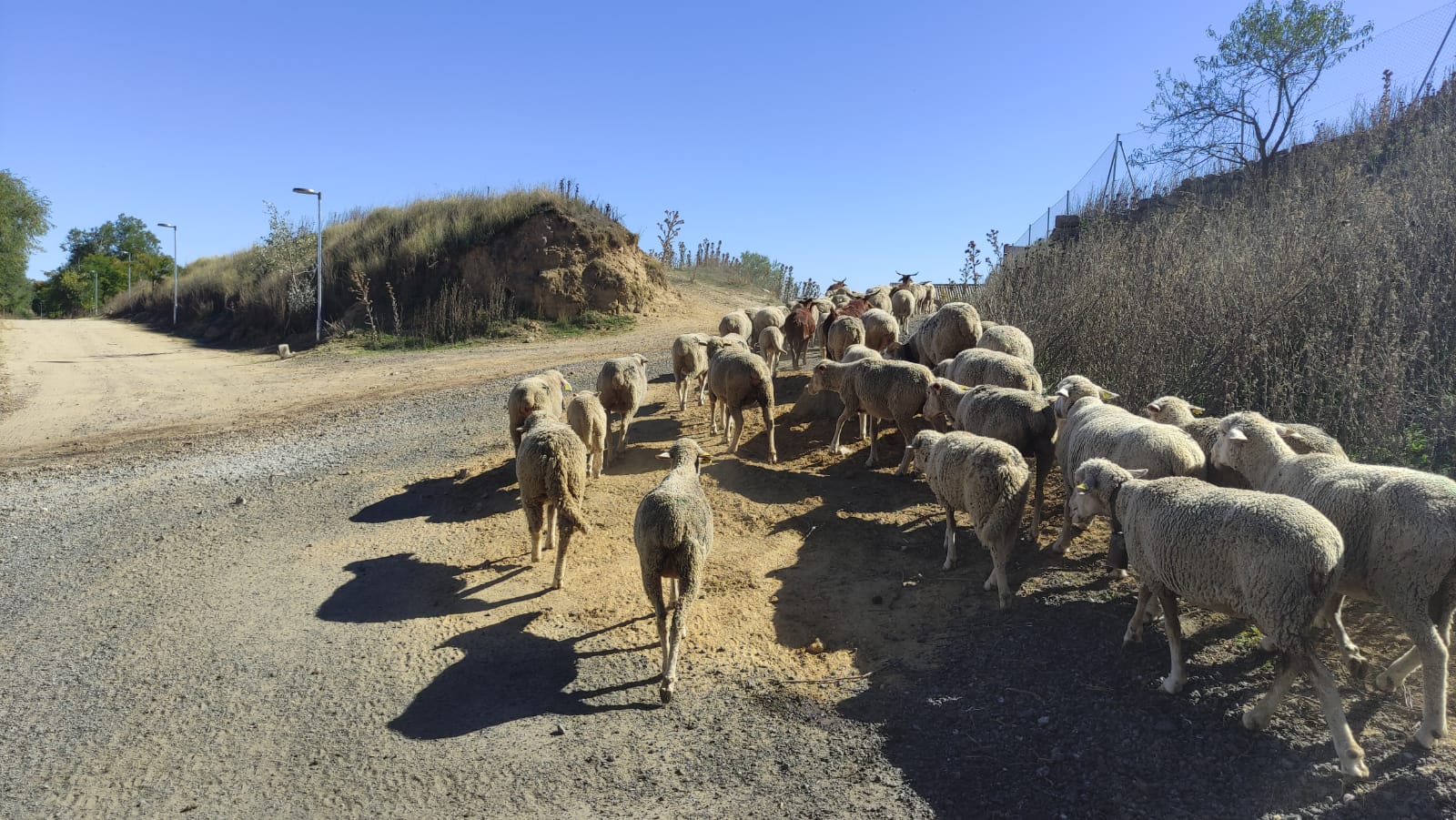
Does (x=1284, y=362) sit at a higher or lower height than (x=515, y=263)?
lower

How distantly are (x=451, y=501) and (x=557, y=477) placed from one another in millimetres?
3406

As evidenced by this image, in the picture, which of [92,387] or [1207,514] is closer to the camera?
[1207,514]

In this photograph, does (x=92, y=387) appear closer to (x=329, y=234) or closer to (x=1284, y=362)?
(x=329, y=234)

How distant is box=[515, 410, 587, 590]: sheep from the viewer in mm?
7309

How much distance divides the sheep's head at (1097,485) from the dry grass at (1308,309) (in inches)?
119

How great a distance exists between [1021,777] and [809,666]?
6.02 ft

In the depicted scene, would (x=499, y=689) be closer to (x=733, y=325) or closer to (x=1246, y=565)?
(x=1246, y=565)

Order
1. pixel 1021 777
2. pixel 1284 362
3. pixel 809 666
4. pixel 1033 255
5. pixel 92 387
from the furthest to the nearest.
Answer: pixel 92 387, pixel 1033 255, pixel 1284 362, pixel 809 666, pixel 1021 777

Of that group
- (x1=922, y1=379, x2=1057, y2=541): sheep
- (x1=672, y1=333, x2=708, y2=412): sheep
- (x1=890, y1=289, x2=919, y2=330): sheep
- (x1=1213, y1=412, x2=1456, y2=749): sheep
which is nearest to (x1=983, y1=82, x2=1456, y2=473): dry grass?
(x1=922, y1=379, x2=1057, y2=541): sheep

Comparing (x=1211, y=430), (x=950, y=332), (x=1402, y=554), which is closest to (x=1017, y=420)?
(x=1211, y=430)

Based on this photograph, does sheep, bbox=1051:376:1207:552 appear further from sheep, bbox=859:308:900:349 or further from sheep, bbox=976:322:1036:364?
sheep, bbox=859:308:900:349

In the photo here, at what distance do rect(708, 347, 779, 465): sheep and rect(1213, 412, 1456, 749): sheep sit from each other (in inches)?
250

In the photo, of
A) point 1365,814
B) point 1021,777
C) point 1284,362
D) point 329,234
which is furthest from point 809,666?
point 329,234

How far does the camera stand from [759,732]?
5.23 m
